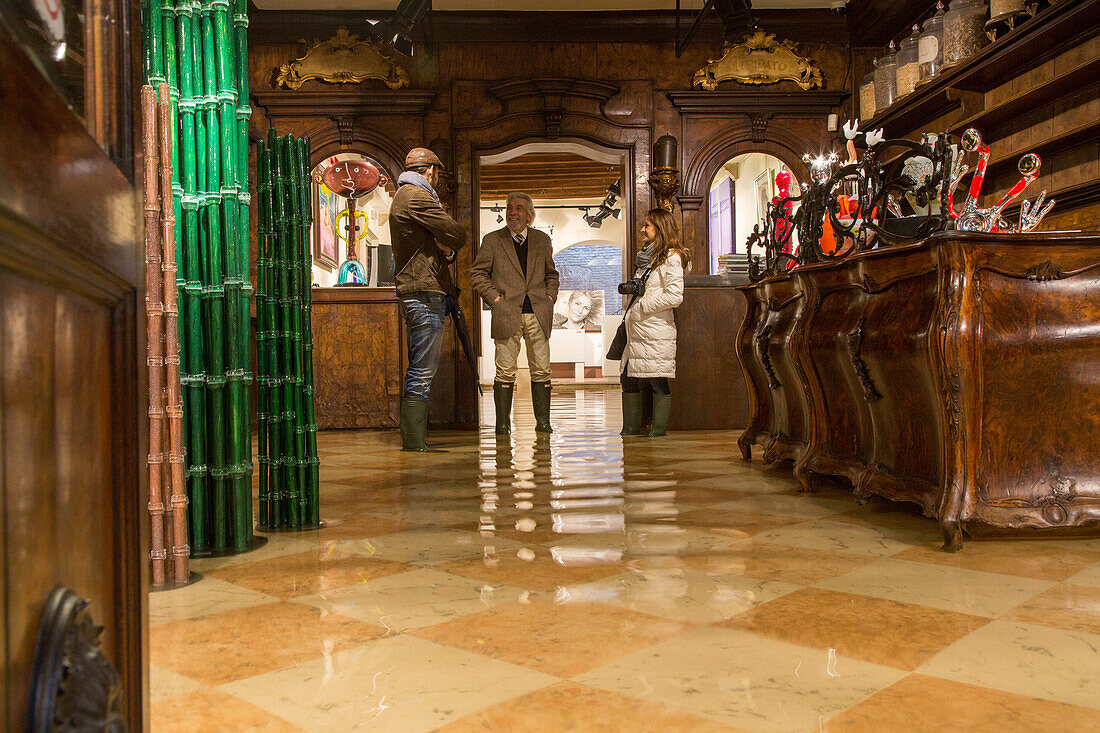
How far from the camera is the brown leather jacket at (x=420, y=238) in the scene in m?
5.03

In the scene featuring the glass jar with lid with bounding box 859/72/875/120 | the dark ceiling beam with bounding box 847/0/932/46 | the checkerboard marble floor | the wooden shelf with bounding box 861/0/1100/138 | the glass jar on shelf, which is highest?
the dark ceiling beam with bounding box 847/0/932/46

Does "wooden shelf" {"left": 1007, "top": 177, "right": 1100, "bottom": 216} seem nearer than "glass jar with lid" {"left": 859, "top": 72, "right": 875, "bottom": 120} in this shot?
Yes

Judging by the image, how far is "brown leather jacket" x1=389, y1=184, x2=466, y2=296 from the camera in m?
5.03

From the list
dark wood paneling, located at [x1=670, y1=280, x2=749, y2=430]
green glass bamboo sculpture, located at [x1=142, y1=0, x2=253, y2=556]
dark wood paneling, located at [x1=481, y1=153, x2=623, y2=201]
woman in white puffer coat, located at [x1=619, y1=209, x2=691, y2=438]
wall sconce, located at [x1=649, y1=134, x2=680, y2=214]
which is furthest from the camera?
dark wood paneling, located at [x1=481, y1=153, x2=623, y2=201]

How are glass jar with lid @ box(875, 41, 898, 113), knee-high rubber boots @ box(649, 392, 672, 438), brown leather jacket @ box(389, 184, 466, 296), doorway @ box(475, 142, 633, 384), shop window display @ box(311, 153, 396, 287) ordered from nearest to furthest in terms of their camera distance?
brown leather jacket @ box(389, 184, 466, 296) < knee-high rubber boots @ box(649, 392, 672, 438) < glass jar with lid @ box(875, 41, 898, 113) < shop window display @ box(311, 153, 396, 287) < doorway @ box(475, 142, 633, 384)

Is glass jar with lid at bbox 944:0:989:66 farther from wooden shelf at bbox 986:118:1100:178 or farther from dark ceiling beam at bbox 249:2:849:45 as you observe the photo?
dark ceiling beam at bbox 249:2:849:45

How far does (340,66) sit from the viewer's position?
290 inches

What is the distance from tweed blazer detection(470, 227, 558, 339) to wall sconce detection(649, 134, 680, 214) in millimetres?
1559

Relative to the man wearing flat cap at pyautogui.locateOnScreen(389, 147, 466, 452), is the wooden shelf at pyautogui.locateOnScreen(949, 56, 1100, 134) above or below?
above

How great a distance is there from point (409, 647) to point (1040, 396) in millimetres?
1861

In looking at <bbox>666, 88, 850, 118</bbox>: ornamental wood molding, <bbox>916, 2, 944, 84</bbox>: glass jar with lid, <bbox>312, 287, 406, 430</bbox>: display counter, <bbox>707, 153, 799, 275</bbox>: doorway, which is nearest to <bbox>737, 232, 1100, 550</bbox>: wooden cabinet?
<bbox>916, 2, 944, 84</bbox>: glass jar with lid

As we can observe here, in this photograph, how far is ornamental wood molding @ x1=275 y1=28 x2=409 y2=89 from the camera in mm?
7359

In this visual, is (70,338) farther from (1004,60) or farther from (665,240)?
(1004,60)

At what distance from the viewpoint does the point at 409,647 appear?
5.27ft
